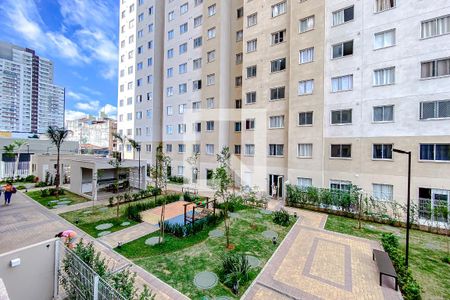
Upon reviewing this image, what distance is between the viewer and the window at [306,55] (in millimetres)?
18812

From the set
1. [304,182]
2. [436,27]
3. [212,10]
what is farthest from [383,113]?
[212,10]

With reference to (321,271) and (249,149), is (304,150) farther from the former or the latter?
(321,271)

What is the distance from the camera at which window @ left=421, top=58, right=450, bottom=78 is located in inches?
532

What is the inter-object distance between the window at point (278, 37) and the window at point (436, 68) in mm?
12121

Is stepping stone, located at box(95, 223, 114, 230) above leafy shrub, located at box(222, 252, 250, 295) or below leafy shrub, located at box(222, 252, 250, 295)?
below

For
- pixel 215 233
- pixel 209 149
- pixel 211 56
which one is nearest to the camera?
pixel 215 233

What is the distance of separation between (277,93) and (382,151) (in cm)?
1080

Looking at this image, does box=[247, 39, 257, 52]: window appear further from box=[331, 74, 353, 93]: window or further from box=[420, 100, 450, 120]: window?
box=[420, 100, 450, 120]: window

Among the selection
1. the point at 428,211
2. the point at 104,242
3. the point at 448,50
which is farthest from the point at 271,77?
the point at 104,242

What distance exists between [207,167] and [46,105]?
104644 mm

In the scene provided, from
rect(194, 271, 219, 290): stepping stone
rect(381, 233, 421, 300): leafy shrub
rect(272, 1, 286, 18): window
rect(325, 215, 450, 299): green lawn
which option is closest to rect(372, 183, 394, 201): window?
rect(325, 215, 450, 299): green lawn

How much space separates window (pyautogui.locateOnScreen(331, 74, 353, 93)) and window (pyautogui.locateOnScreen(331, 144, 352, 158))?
4.93 m

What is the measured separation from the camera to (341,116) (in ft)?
56.7

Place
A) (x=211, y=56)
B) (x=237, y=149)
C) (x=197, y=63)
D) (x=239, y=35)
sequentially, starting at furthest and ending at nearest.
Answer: (x=197, y=63) < (x=211, y=56) < (x=239, y=35) < (x=237, y=149)
